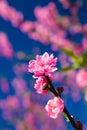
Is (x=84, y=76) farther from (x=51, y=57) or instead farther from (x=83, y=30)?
(x=51, y=57)

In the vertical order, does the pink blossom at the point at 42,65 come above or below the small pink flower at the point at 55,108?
above

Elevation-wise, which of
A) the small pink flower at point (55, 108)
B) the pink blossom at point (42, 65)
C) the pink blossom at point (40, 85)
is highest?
the pink blossom at point (42, 65)

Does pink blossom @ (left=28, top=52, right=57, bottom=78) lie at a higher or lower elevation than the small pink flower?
higher

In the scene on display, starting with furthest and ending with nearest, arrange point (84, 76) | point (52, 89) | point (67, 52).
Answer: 1. point (84, 76)
2. point (67, 52)
3. point (52, 89)

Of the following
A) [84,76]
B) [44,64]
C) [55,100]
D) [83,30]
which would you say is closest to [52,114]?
[55,100]

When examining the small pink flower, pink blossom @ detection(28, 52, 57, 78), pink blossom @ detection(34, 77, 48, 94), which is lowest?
the small pink flower

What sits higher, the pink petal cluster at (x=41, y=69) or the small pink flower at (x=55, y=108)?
the pink petal cluster at (x=41, y=69)
